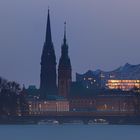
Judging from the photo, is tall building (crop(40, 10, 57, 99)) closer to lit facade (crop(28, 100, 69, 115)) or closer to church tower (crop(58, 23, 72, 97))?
church tower (crop(58, 23, 72, 97))

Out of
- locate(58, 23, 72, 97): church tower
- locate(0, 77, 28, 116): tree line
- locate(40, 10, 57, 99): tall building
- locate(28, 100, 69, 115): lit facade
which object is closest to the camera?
locate(0, 77, 28, 116): tree line

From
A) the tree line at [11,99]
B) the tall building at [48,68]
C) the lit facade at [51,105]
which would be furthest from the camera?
the lit facade at [51,105]

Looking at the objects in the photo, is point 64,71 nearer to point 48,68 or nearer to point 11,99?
point 48,68

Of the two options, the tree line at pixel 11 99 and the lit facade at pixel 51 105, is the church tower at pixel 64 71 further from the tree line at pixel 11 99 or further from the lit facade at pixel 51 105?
the tree line at pixel 11 99

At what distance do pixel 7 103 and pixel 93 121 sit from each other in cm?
1342

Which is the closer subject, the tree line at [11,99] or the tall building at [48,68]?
the tree line at [11,99]

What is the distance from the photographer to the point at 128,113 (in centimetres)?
14062

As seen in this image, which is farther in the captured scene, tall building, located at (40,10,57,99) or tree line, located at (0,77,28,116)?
tall building, located at (40,10,57,99)

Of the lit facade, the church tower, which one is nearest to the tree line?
the church tower

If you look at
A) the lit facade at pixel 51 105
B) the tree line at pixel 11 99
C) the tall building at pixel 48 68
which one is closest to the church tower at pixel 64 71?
the tall building at pixel 48 68

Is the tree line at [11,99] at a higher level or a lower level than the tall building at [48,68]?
lower

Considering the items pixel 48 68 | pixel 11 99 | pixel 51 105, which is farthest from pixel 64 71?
pixel 11 99

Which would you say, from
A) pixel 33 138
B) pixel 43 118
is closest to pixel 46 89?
pixel 43 118

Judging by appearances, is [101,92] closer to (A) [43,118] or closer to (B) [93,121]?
(B) [93,121]
